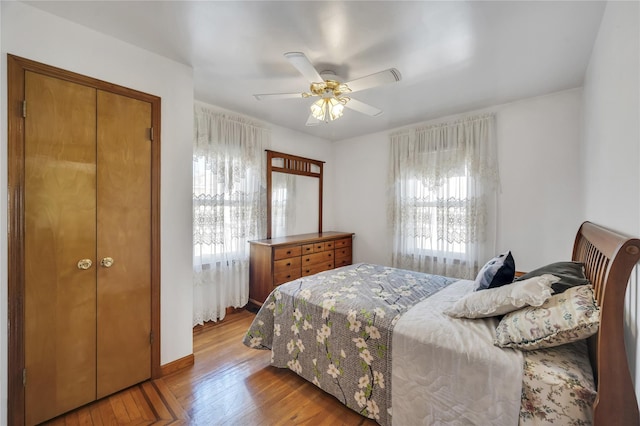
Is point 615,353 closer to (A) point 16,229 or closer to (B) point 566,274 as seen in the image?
(B) point 566,274

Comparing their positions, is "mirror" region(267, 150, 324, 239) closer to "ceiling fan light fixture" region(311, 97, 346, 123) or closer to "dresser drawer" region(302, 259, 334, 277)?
"dresser drawer" region(302, 259, 334, 277)

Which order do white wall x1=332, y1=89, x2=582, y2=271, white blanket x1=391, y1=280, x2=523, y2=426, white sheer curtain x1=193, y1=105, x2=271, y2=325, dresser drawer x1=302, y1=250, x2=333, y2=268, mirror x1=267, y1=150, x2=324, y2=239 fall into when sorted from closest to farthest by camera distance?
white blanket x1=391, y1=280, x2=523, y2=426 → white wall x1=332, y1=89, x2=582, y2=271 → white sheer curtain x1=193, y1=105, x2=271, y2=325 → dresser drawer x1=302, y1=250, x2=333, y2=268 → mirror x1=267, y1=150, x2=324, y2=239

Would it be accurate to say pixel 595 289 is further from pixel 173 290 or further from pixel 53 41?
pixel 53 41

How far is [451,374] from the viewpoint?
1340 millimetres

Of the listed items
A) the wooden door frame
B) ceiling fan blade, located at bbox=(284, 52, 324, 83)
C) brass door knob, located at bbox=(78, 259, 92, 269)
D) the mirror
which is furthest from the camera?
the mirror

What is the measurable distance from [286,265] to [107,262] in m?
1.87

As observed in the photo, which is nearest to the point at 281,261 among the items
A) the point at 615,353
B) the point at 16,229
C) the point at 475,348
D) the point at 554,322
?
the point at 16,229

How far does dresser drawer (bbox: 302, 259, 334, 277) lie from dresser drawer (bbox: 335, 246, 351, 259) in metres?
0.18

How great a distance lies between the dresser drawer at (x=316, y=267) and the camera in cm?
362

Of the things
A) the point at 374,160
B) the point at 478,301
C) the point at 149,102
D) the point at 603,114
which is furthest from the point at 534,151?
the point at 149,102

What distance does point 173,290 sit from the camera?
2180 millimetres

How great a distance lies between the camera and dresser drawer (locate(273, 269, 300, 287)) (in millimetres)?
3246

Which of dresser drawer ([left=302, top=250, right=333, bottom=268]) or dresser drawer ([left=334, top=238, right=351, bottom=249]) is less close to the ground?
dresser drawer ([left=334, top=238, right=351, bottom=249])

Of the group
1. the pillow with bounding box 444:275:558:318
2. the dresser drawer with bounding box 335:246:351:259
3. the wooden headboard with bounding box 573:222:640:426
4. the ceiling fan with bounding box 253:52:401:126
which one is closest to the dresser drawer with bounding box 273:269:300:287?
the dresser drawer with bounding box 335:246:351:259
